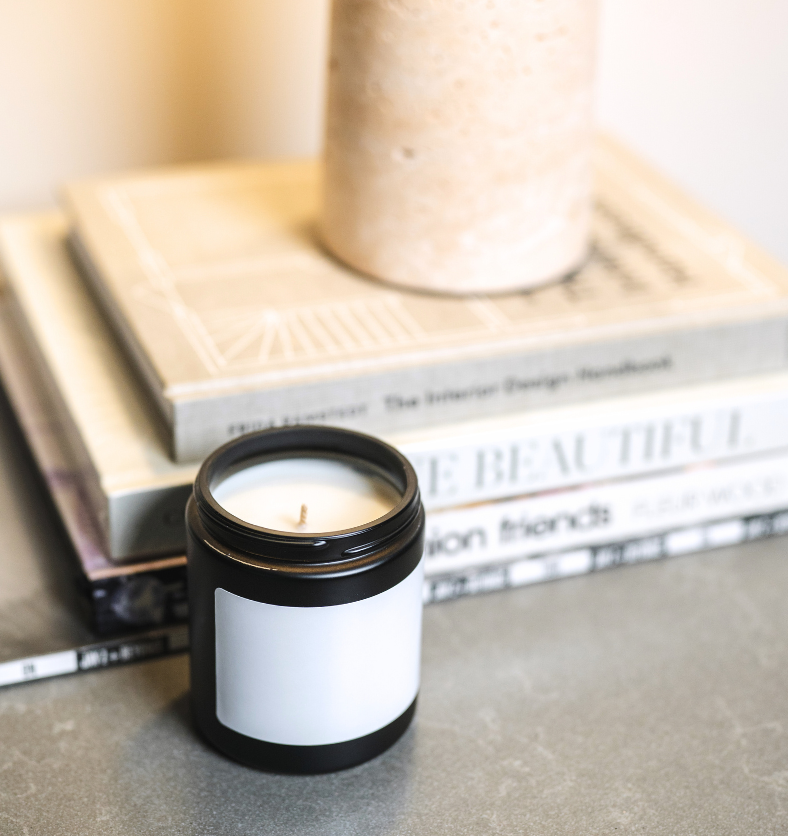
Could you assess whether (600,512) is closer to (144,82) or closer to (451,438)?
(451,438)

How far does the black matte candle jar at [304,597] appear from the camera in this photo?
0.36 meters

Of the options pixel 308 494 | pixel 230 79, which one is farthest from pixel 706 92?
pixel 308 494

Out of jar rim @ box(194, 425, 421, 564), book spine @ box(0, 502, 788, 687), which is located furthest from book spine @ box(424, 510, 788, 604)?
jar rim @ box(194, 425, 421, 564)

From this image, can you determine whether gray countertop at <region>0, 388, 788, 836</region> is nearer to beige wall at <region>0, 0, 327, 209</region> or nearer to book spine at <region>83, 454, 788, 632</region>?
book spine at <region>83, 454, 788, 632</region>

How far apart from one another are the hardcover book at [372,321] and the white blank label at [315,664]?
10cm

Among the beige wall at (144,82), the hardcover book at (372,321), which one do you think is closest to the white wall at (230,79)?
the beige wall at (144,82)

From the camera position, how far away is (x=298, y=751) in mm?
386

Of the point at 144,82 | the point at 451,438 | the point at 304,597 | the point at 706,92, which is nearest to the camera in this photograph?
the point at 304,597

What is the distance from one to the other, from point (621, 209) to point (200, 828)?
0.39 metres

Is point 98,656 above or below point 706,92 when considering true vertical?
below

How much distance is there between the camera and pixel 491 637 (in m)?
0.47

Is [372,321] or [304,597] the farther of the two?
[372,321]

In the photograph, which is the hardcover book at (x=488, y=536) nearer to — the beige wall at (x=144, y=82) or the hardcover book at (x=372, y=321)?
the hardcover book at (x=372, y=321)

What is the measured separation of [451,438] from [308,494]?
0.28 ft
